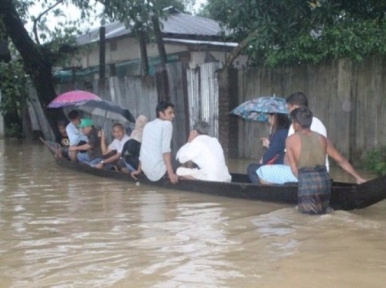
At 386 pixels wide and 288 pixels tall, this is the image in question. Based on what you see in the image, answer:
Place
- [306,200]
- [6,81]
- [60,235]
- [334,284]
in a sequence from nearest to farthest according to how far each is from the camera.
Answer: [334,284]
[60,235]
[306,200]
[6,81]

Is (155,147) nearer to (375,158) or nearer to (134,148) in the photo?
(134,148)

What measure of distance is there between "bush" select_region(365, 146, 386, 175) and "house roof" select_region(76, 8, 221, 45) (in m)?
8.31

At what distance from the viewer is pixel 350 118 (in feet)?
37.9

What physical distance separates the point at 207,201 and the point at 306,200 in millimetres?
1837

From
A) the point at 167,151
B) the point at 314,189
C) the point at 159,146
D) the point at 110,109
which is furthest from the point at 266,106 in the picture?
the point at 110,109

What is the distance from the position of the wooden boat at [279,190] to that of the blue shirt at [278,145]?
0.48m

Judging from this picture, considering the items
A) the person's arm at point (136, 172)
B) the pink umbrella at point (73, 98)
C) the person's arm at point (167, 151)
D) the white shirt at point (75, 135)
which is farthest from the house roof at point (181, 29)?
the person's arm at point (167, 151)

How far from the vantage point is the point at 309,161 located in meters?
7.55

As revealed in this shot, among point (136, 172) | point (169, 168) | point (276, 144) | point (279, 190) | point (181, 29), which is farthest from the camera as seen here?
point (181, 29)

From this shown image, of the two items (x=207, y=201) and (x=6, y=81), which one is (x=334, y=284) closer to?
(x=207, y=201)

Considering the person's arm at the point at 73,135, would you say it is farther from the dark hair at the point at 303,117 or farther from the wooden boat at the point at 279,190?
the dark hair at the point at 303,117

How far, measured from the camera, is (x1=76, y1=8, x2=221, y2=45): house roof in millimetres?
19719

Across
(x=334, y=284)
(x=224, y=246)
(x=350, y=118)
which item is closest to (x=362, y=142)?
(x=350, y=118)

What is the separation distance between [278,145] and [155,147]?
81.3 inches
